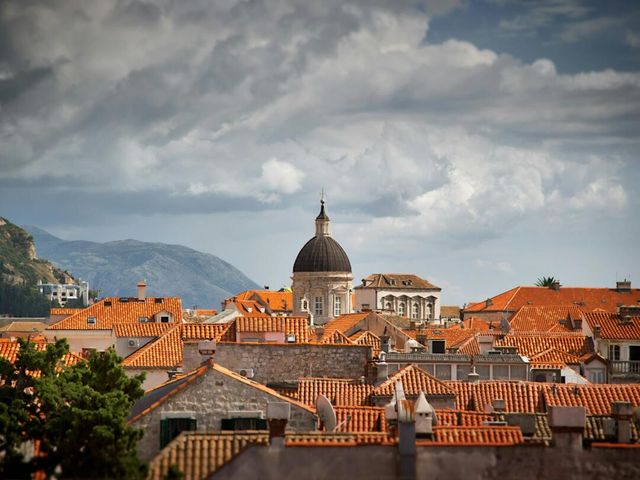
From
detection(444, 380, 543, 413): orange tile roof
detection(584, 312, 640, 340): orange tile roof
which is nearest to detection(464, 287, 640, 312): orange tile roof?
detection(584, 312, 640, 340): orange tile roof

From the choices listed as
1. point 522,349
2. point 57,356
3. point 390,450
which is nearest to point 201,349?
point 57,356

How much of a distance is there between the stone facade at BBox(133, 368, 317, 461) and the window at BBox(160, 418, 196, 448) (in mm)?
102

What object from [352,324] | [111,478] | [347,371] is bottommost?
[111,478]

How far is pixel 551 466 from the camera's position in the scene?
82.4 ft

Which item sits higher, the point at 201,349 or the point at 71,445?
the point at 201,349

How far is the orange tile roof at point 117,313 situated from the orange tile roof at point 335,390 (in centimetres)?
6162

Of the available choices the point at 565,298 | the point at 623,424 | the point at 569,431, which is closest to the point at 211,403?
the point at 623,424

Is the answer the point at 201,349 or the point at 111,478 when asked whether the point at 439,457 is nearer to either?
the point at 111,478

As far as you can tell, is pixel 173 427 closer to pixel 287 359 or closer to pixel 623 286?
pixel 287 359

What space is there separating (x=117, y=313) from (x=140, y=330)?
55.2ft

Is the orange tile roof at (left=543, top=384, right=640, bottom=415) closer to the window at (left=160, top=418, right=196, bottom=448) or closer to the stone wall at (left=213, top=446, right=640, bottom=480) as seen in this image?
the window at (left=160, top=418, right=196, bottom=448)

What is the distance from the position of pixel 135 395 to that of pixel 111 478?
13336 millimetres

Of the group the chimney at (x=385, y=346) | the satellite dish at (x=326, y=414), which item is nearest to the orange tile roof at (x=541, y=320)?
the chimney at (x=385, y=346)

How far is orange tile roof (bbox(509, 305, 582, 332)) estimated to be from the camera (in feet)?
363
